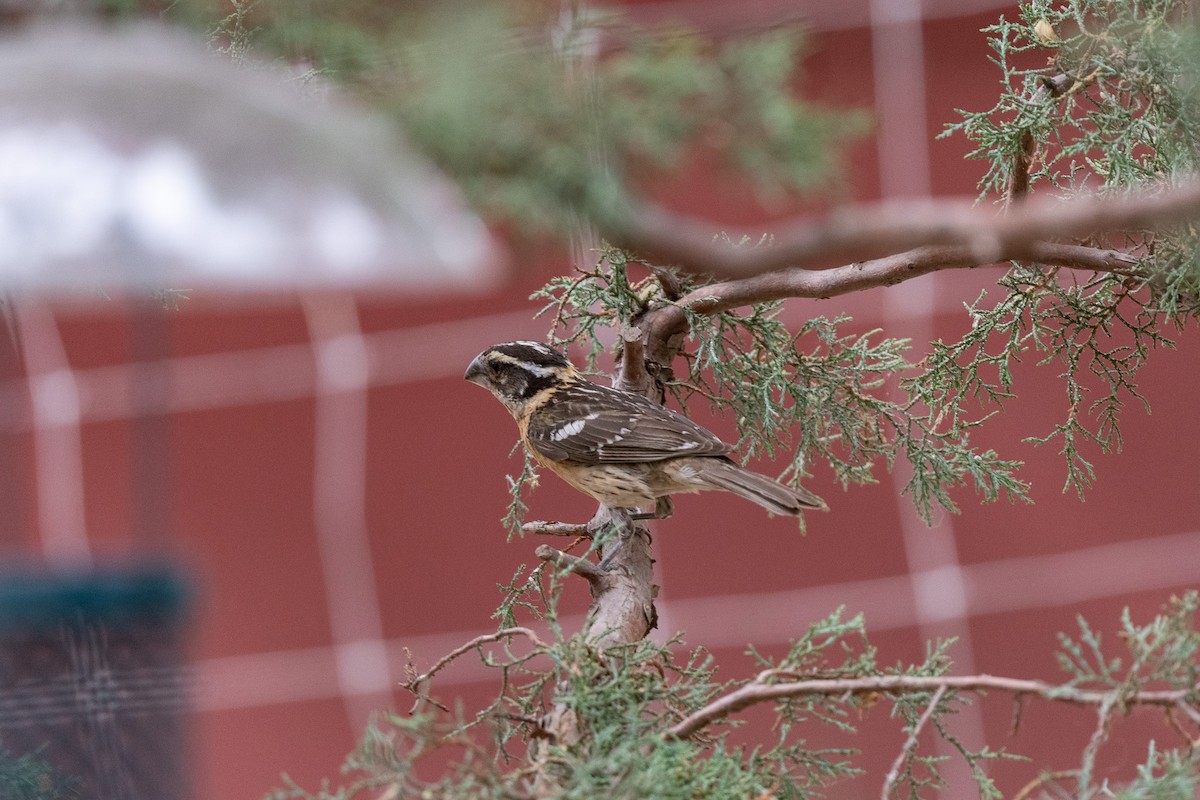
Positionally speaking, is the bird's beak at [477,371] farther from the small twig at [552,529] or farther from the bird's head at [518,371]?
→ the small twig at [552,529]

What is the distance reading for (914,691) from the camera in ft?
7.86

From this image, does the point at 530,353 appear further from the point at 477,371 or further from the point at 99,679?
the point at 99,679

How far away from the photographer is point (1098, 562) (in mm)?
8156

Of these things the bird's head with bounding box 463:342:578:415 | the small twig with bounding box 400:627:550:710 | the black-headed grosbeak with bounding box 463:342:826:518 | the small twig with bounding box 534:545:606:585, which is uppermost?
the bird's head with bounding box 463:342:578:415

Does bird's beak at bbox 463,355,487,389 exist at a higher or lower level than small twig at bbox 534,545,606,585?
higher

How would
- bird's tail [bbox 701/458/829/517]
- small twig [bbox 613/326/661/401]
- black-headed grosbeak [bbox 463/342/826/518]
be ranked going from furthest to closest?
black-headed grosbeak [bbox 463/342/826/518], bird's tail [bbox 701/458/829/517], small twig [bbox 613/326/661/401]

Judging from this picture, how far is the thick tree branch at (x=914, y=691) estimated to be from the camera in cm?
217

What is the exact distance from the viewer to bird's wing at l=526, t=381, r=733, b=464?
3.82m

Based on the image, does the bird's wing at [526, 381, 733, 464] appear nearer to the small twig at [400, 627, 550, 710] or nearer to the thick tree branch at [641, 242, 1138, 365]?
the thick tree branch at [641, 242, 1138, 365]

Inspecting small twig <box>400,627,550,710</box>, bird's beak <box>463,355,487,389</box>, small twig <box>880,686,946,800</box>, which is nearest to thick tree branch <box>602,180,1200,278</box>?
small twig <box>880,686,946,800</box>

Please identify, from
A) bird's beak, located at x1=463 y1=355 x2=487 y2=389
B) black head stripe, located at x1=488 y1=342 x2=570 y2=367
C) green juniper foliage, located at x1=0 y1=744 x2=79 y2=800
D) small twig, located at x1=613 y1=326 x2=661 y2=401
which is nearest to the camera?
green juniper foliage, located at x1=0 y1=744 x2=79 y2=800

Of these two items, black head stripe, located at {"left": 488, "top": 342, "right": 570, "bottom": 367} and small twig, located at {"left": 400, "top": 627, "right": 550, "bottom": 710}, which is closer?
small twig, located at {"left": 400, "top": 627, "right": 550, "bottom": 710}

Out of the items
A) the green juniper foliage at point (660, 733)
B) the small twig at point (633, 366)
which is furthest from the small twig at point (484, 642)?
Result: the small twig at point (633, 366)

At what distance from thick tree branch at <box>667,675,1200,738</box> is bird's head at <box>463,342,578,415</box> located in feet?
7.03
